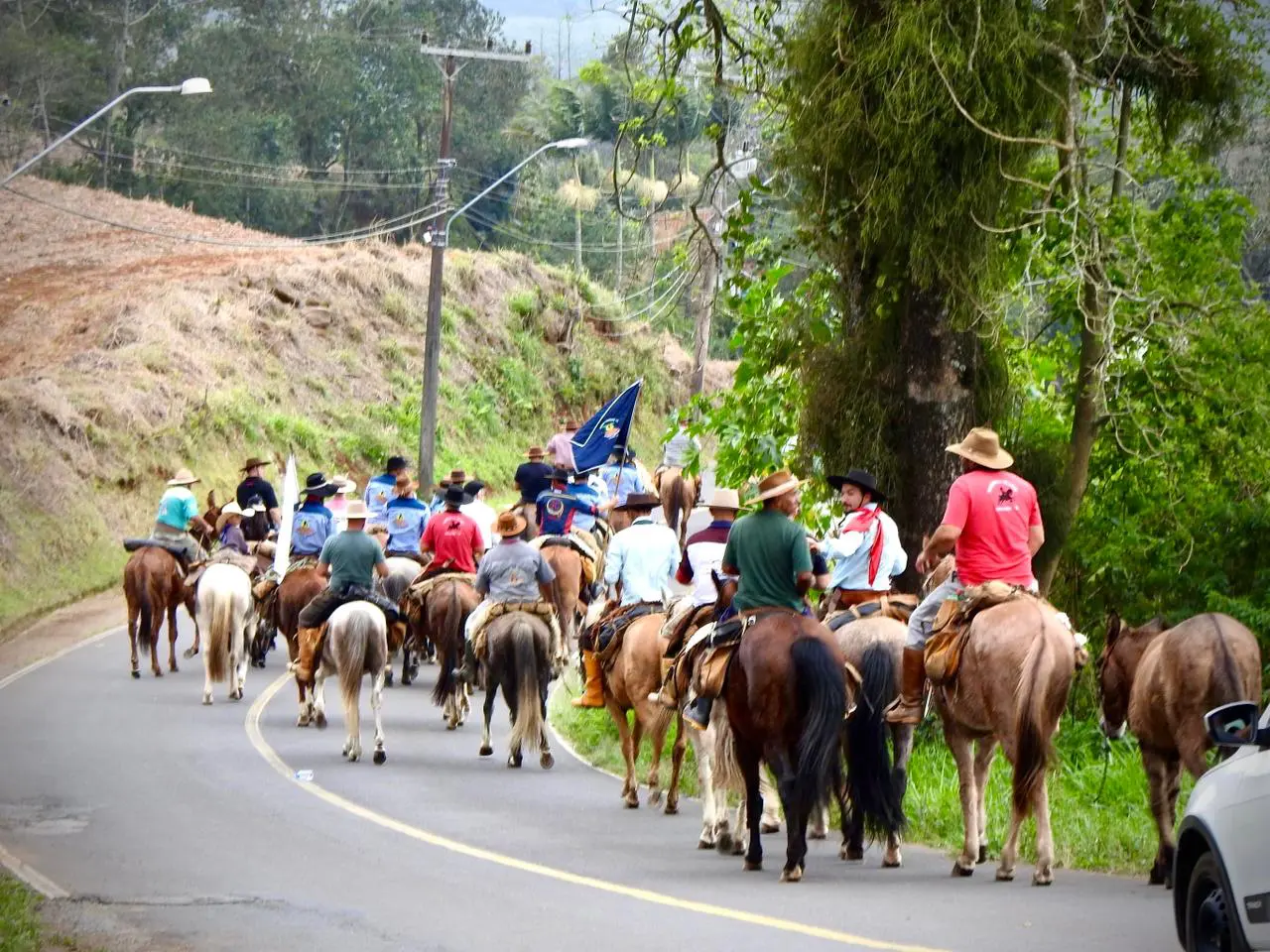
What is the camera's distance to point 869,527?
14.5 metres

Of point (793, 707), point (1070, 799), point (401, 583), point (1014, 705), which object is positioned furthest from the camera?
point (401, 583)

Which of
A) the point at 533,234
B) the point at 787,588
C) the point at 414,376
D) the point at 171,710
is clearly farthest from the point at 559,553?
→ the point at 533,234

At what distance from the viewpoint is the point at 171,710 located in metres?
22.2

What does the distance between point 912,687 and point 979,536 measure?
3.72 ft

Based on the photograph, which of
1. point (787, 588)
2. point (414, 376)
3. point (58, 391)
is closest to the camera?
point (787, 588)

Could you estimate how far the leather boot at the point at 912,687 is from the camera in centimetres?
1294

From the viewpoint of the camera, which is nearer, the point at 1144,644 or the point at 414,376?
the point at 1144,644

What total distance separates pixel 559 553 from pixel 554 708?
2267 millimetres

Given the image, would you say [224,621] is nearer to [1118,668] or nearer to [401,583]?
[401,583]

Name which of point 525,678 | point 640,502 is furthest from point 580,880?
point 640,502

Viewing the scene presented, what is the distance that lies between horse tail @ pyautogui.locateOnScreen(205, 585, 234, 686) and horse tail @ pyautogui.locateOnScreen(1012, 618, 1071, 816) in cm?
1305

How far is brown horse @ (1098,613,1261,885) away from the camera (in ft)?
38.0

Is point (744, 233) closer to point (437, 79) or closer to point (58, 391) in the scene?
point (58, 391)

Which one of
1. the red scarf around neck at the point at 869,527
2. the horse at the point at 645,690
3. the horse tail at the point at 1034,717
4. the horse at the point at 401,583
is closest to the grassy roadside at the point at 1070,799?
the horse at the point at 645,690
